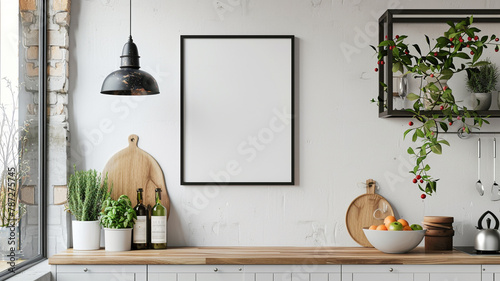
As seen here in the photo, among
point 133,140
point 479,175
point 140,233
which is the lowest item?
point 140,233

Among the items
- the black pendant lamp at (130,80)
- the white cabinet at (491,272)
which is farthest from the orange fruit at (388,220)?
the black pendant lamp at (130,80)

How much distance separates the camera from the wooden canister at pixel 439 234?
134 inches

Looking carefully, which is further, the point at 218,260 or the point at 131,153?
the point at 131,153

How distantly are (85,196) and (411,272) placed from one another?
1922mm

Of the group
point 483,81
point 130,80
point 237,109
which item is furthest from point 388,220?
point 130,80

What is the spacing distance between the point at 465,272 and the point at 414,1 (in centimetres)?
166

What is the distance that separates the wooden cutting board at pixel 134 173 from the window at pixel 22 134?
1.40ft

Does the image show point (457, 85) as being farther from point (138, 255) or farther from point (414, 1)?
point (138, 255)

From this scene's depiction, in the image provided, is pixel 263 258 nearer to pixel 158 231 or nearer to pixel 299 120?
pixel 158 231

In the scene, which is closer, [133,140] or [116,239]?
[116,239]

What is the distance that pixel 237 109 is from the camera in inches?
142

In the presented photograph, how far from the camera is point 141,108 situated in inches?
143

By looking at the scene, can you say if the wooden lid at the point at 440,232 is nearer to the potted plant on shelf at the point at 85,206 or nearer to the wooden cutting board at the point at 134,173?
the wooden cutting board at the point at 134,173

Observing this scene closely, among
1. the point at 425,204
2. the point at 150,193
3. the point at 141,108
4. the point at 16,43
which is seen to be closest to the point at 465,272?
the point at 425,204
